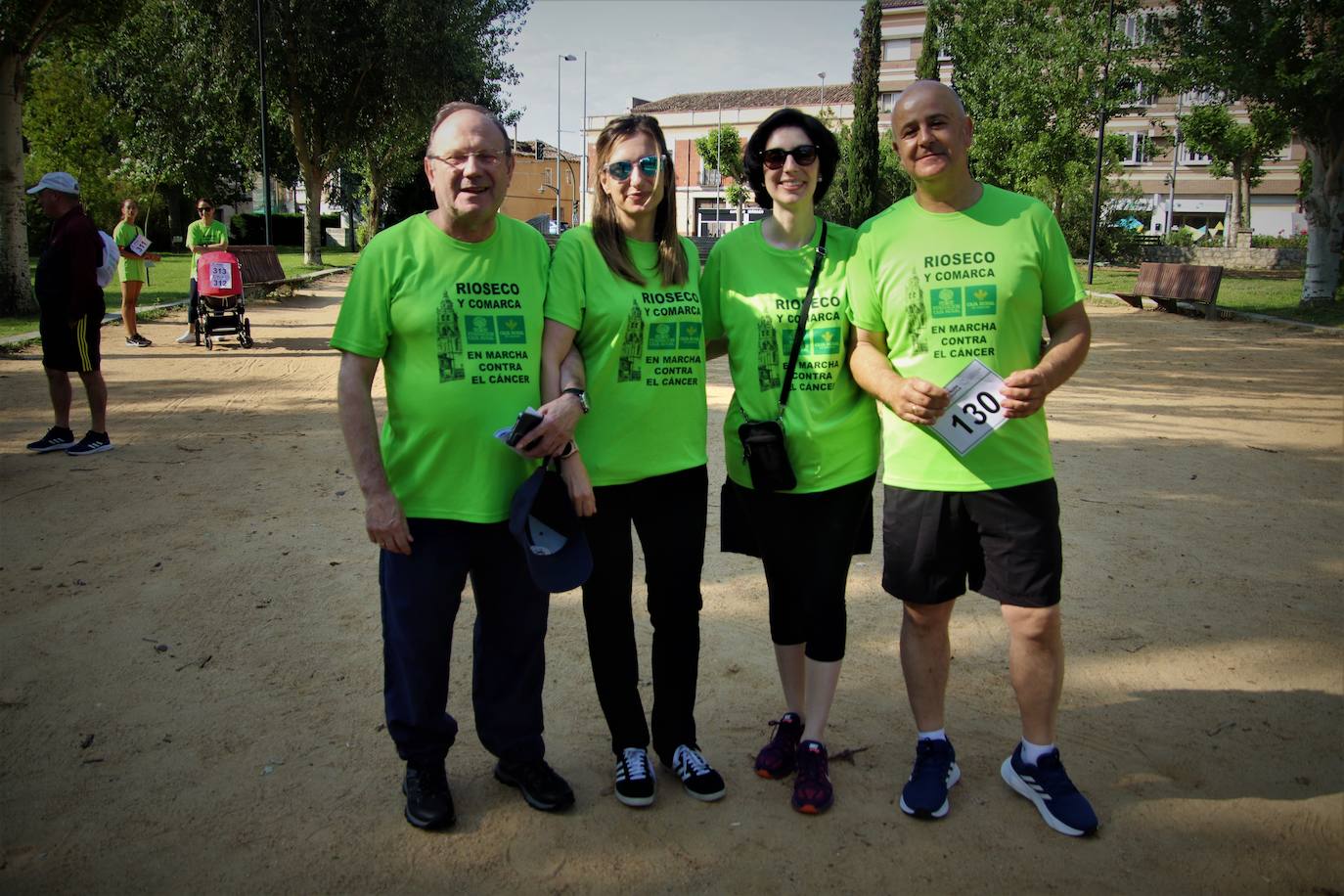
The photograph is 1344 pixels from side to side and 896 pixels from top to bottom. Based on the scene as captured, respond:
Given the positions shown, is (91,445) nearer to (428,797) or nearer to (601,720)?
(601,720)

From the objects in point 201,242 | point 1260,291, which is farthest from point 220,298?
point 1260,291

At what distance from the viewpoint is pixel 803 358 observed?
311 centimetres

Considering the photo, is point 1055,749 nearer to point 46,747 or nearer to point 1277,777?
point 1277,777

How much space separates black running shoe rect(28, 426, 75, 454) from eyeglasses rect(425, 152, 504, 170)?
623 centimetres

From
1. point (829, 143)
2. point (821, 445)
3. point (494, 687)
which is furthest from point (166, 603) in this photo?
point (829, 143)

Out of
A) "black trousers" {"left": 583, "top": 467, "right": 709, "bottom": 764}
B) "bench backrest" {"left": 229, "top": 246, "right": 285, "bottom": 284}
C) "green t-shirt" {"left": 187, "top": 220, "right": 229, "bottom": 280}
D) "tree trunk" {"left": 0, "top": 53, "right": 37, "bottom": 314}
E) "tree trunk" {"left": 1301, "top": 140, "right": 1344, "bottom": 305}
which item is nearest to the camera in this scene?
"black trousers" {"left": 583, "top": 467, "right": 709, "bottom": 764}

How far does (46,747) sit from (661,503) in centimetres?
229

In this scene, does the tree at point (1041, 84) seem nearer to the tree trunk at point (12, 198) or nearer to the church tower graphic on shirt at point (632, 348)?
the tree trunk at point (12, 198)

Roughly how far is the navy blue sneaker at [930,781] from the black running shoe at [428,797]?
139 centimetres

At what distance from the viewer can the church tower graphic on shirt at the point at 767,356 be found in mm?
3102

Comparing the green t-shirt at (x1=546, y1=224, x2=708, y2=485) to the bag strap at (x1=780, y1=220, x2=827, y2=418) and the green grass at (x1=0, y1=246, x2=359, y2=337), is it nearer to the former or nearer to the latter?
the bag strap at (x1=780, y1=220, x2=827, y2=418)

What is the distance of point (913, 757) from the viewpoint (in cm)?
347

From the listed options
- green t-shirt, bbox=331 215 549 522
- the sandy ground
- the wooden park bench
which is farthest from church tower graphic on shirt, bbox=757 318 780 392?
the wooden park bench

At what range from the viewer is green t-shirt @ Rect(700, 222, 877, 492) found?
309cm
